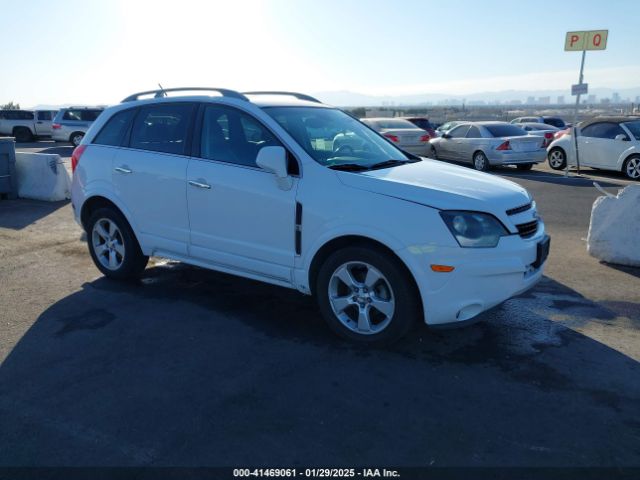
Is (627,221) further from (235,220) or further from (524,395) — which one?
(235,220)

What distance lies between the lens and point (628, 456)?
9.65 ft

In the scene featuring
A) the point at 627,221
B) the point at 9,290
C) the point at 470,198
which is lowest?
the point at 9,290

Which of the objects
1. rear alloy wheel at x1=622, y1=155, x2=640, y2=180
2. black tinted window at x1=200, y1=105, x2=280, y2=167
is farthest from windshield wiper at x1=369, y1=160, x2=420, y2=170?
rear alloy wheel at x1=622, y1=155, x2=640, y2=180

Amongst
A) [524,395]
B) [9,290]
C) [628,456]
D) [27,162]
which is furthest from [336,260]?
[27,162]

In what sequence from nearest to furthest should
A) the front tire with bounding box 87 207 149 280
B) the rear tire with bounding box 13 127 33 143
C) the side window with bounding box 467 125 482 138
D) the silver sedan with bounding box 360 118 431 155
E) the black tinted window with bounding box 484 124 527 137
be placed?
the front tire with bounding box 87 207 149 280 < the black tinted window with bounding box 484 124 527 137 < the side window with bounding box 467 125 482 138 < the silver sedan with bounding box 360 118 431 155 < the rear tire with bounding box 13 127 33 143

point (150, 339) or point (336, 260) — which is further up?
point (336, 260)

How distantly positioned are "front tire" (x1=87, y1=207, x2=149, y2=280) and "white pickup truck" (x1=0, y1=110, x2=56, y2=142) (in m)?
27.4

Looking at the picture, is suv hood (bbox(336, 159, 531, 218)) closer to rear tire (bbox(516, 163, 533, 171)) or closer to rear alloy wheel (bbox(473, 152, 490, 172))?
rear alloy wheel (bbox(473, 152, 490, 172))

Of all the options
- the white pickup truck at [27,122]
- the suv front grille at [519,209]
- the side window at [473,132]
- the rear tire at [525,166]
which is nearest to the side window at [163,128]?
the suv front grille at [519,209]

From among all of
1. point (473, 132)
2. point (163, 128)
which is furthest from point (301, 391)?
point (473, 132)

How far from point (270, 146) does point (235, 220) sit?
2.32ft

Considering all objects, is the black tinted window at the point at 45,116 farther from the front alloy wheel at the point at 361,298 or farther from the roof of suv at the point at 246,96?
the front alloy wheel at the point at 361,298

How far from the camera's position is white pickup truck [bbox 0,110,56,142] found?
29.9 m

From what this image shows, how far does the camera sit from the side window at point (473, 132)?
16.3 meters
